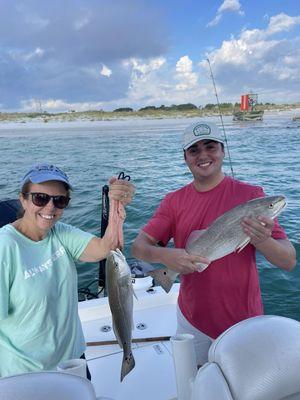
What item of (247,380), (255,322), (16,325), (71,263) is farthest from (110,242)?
(247,380)

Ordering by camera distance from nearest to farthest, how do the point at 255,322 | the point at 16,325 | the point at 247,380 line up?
the point at 247,380, the point at 255,322, the point at 16,325

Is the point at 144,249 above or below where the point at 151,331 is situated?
above

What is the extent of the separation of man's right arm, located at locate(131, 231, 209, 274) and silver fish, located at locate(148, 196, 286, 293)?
6 cm

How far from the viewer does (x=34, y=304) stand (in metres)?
2.31

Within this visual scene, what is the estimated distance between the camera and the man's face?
110 inches

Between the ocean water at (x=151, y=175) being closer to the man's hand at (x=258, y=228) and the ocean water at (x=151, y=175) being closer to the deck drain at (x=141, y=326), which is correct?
the deck drain at (x=141, y=326)

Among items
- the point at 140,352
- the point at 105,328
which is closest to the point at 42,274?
the point at 140,352

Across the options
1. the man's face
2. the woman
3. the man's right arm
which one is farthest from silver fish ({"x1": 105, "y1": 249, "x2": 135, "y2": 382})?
the man's face

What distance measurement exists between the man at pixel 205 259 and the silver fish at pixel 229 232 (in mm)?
64

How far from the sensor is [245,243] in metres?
2.64

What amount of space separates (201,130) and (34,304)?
1.68 meters

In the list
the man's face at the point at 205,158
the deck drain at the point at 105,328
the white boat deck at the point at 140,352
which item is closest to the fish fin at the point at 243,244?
the man's face at the point at 205,158

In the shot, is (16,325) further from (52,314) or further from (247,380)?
(247,380)

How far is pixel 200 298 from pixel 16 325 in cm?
128
